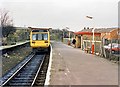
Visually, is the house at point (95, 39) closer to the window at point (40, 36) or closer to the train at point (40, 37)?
the train at point (40, 37)

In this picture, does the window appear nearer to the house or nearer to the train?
the train

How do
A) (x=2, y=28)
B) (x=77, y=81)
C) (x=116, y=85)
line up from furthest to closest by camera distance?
(x=2, y=28) → (x=77, y=81) → (x=116, y=85)

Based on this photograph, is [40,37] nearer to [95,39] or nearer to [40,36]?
[40,36]

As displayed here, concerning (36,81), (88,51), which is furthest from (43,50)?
(36,81)

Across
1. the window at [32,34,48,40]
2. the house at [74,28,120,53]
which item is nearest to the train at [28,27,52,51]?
the window at [32,34,48,40]

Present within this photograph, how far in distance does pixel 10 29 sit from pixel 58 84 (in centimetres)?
7724

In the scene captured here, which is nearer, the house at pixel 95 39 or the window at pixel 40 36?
the house at pixel 95 39

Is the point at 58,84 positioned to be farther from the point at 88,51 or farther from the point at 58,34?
the point at 58,34

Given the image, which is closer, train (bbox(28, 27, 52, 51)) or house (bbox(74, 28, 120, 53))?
house (bbox(74, 28, 120, 53))

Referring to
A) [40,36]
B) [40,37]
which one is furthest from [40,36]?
[40,37]

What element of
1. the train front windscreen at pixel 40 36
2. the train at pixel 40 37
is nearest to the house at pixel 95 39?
the train at pixel 40 37

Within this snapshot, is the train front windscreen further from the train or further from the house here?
the house

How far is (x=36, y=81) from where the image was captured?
1670 cm

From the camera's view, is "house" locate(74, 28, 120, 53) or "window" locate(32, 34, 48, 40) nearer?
"house" locate(74, 28, 120, 53)
